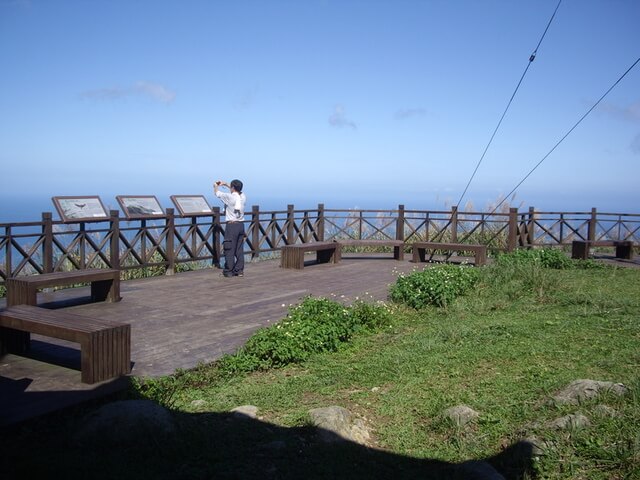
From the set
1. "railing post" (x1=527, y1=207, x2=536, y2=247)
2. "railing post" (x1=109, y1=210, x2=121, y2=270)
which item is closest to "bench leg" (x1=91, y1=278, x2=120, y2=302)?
"railing post" (x1=109, y1=210, x2=121, y2=270)

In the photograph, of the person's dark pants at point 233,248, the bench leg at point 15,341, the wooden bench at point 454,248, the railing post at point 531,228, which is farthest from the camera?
the railing post at point 531,228

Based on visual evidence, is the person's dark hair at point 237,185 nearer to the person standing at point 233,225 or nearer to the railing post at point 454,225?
the person standing at point 233,225

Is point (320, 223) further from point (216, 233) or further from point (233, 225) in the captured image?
point (233, 225)

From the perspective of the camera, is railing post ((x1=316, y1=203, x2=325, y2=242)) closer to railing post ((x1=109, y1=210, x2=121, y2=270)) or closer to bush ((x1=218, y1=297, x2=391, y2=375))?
railing post ((x1=109, y1=210, x2=121, y2=270))

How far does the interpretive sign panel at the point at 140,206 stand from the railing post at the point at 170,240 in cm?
18

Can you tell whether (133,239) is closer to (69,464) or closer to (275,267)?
(275,267)

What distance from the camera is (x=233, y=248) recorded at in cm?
1166

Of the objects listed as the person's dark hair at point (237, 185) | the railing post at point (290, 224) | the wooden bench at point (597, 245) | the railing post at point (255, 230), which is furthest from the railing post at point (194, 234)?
the wooden bench at point (597, 245)

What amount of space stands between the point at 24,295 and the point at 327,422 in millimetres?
5205

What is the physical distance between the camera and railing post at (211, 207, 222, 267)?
42.2ft

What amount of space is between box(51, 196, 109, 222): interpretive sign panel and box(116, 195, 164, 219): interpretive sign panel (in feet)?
1.97

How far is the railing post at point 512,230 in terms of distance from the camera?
52.1ft

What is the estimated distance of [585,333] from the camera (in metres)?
6.50

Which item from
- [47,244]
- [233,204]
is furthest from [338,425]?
[233,204]
